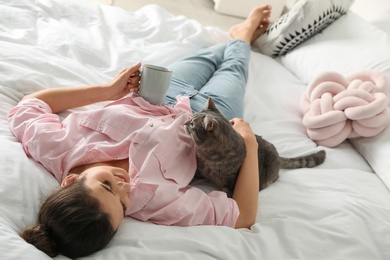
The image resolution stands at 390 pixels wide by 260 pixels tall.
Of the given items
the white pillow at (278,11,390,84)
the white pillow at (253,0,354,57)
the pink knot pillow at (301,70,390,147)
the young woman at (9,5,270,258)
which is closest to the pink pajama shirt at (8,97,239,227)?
the young woman at (9,5,270,258)

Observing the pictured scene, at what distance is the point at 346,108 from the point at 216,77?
50 centimetres

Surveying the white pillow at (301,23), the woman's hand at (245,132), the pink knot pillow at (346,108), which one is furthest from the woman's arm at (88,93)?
the white pillow at (301,23)

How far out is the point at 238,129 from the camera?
1.02 metres

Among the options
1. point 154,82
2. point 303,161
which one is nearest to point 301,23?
point 303,161

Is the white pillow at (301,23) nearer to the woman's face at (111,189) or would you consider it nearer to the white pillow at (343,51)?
the white pillow at (343,51)

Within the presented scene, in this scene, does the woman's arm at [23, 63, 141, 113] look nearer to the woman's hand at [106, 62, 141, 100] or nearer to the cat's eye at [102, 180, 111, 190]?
the woman's hand at [106, 62, 141, 100]

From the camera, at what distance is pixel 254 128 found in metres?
1.28

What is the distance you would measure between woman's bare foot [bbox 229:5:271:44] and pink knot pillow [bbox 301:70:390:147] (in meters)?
0.60

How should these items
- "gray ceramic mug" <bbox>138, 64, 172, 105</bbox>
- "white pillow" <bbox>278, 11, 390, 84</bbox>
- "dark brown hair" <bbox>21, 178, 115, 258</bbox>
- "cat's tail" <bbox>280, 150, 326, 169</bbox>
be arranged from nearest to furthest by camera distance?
"dark brown hair" <bbox>21, 178, 115, 258</bbox>
"gray ceramic mug" <bbox>138, 64, 172, 105</bbox>
"cat's tail" <bbox>280, 150, 326, 169</bbox>
"white pillow" <bbox>278, 11, 390, 84</bbox>

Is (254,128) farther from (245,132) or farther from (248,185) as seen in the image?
(248,185)

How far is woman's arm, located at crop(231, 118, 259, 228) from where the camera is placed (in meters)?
0.83

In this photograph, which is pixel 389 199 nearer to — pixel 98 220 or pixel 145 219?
pixel 145 219

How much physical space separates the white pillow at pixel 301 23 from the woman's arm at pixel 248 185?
0.97 m

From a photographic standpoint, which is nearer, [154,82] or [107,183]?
[107,183]
